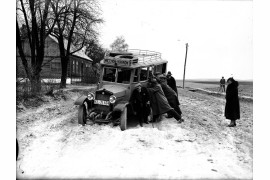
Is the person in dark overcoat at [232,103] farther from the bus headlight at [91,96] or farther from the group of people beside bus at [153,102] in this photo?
the bus headlight at [91,96]

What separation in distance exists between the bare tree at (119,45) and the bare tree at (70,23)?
135 cm

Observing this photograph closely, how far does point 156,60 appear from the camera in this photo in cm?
641

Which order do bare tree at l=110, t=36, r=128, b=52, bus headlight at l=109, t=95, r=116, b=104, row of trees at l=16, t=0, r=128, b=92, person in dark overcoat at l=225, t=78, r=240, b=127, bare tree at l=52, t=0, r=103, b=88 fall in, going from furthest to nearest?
bare tree at l=52, t=0, r=103, b=88
row of trees at l=16, t=0, r=128, b=92
bus headlight at l=109, t=95, r=116, b=104
bare tree at l=110, t=36, r=128, b=52
person in dark overcoat at l=225, t=78, r=240, b=127

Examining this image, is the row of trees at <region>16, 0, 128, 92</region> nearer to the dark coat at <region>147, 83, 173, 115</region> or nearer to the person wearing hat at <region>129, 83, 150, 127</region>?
the person wearing hat at <region>129, 83, 150, 127</region>

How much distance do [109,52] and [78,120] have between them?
1.86 metres

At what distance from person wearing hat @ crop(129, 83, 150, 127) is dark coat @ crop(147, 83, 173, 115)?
0.39 ft

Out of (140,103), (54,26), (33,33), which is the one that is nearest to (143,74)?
(140,103)

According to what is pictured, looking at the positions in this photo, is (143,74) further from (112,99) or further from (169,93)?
(112,99)

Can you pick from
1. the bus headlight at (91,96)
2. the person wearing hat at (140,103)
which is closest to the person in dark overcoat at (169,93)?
the person wearing hat at (140,103)

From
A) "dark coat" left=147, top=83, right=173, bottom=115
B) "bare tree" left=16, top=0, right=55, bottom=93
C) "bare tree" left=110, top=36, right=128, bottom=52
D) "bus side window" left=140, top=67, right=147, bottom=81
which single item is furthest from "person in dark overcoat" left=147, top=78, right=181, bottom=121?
"bare tree" left=16, top=0, right=55, bottom=93

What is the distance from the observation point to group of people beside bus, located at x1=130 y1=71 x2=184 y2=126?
6.27m

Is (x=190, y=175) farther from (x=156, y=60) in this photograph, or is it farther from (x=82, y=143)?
(x=156, y=60)

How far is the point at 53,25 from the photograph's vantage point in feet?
26.9
